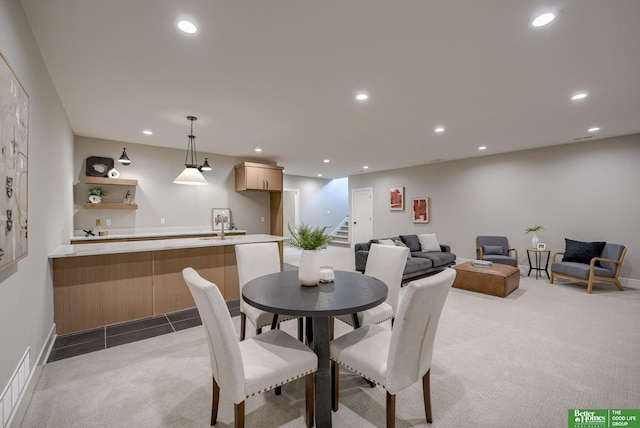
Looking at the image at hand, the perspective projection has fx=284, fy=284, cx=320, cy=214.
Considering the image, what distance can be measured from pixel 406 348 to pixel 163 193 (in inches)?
211

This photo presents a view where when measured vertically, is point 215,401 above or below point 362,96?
below

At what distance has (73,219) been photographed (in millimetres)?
4578

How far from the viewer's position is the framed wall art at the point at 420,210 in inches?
294

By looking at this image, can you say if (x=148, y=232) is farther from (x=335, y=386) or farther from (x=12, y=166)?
(x=335, y=386)

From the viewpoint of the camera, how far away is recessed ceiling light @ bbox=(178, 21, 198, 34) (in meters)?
1.90

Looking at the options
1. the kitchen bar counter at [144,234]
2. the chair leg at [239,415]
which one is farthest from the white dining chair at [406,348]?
the kitchen bar counter at [144,234]

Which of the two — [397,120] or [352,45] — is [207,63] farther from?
[397,120]

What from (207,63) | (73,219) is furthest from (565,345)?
(73,219)

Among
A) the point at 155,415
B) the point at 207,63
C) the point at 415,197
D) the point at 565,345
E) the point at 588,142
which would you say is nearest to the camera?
the point at 155,415

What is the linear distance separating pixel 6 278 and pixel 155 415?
3.78 feet

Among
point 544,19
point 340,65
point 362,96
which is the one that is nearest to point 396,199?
point 362,96

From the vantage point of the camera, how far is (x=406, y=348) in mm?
1456

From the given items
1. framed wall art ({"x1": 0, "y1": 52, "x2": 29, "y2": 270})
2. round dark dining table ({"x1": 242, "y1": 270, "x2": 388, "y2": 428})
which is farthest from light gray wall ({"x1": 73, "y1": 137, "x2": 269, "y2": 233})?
round dark dining table ({"x1": 242, "y1": 270, "x2": 388, "y2": 428})

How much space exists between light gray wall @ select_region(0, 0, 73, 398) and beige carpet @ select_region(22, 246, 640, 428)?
1.51ft
